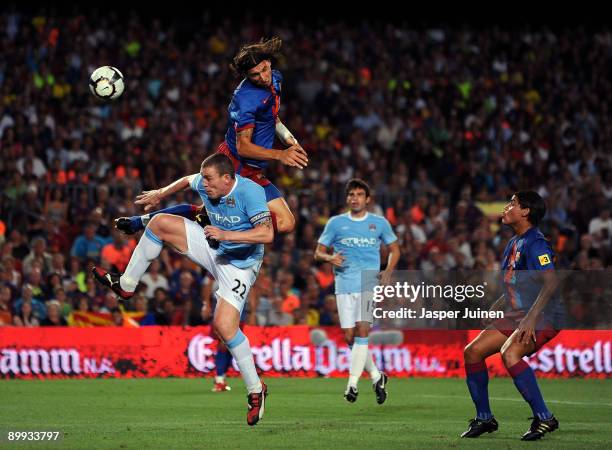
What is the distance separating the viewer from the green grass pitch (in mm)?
9055

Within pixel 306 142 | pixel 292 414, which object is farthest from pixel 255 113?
pixel 306 142

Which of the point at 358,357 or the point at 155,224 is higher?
the point at 155,224

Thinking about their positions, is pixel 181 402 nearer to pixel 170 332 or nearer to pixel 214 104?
pixel 170 332

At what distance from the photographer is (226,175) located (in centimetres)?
973

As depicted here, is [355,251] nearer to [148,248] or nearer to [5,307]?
[148,248]

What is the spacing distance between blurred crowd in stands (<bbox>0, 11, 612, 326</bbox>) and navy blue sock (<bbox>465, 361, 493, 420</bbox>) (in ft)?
18.7

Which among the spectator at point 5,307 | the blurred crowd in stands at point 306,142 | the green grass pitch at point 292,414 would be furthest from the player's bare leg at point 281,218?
the spectator at point 5,307

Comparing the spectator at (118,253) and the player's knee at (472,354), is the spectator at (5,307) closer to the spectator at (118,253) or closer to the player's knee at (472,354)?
the spectator at (118,253)

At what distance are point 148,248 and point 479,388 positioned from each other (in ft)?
10.9

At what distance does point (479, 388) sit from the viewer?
9.69m

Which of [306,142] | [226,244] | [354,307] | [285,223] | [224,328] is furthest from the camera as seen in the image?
[306,142]

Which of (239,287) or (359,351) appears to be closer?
(239,287)

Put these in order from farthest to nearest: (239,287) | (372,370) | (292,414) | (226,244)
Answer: (372,370) → (292,414) → (226,244) → (239,287)

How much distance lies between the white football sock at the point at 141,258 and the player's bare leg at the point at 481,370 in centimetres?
308
